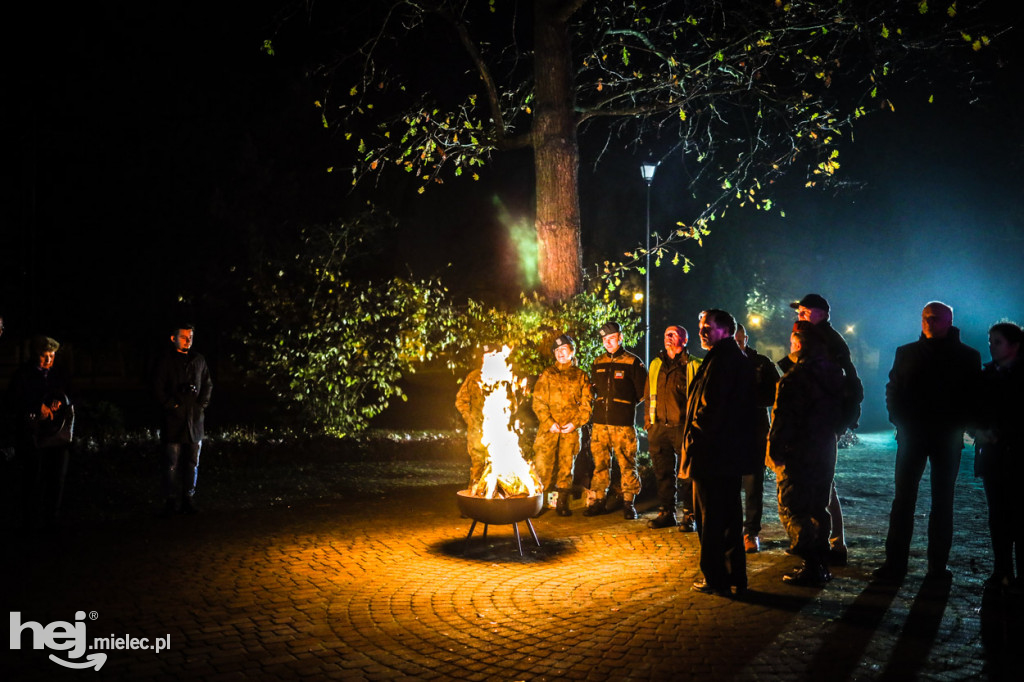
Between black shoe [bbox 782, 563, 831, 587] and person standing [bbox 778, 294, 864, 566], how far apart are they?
1.80 ft

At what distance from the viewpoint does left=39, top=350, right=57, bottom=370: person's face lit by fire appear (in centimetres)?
859

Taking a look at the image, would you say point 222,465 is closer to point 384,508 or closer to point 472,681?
point 384,508

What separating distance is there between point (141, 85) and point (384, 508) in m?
20.4

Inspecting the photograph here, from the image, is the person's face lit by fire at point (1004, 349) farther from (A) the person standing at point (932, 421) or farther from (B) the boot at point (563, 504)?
(B) the boot at point (563, 504)

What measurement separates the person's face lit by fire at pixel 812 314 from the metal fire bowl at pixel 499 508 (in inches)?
113

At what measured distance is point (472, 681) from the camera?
4867 mm

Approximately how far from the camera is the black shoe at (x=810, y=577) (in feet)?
22.2

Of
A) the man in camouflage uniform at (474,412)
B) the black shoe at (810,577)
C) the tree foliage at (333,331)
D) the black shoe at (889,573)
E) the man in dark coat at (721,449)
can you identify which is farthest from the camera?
the tree foliage at (333,331)

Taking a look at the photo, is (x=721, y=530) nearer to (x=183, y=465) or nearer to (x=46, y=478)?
(x=183, y=465)

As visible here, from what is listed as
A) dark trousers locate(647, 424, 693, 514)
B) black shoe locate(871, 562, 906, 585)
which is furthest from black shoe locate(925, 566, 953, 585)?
dark trousers locate(647, 424, 693, 514)

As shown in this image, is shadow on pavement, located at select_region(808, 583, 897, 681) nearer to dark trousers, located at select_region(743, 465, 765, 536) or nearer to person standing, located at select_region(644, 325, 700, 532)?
dark trousers, located at select_region(743, 465, 765, 536)

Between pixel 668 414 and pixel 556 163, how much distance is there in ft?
18.6

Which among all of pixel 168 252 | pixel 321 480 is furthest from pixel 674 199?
pixel 321 480

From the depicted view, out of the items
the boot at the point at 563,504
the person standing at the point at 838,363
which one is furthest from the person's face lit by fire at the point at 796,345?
the boot at the point at 563,504
